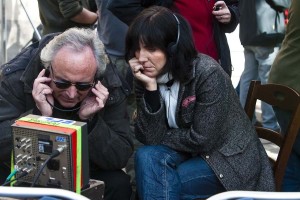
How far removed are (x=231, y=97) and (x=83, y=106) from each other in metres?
0.66

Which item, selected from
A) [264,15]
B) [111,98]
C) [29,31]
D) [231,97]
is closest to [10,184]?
[111,98]

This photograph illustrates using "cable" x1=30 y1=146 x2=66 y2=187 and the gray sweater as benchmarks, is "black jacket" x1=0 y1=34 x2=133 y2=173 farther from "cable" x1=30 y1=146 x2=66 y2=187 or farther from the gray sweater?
"cable" x1=30 y1=146 x2=66 y2=187

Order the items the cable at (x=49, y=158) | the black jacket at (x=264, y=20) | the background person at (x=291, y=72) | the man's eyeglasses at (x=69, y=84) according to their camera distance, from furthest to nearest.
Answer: the black jacket at (x=264, y=20) < the background person at (x=291, y=72) < the man's eyeglasses at (x=69, y=84) < the cable at (x=49, y=158)

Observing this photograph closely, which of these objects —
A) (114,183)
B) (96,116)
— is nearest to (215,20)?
(96,116)

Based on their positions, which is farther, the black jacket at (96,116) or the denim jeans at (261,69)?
the denim jeans at (261,69)

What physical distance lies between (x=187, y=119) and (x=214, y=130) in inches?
5.6

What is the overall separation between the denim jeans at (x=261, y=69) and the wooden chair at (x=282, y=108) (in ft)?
5.81

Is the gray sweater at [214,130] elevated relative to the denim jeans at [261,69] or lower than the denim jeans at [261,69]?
elevated

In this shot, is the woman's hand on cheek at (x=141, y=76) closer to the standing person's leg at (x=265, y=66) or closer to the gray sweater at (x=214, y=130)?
the gray sweater at (x=214, y=130)

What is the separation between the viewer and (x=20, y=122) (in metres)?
1.99

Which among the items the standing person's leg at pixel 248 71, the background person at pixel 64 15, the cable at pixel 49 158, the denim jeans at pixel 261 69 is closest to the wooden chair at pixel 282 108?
the cable at pixel 49 158

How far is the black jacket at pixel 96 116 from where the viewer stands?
2.51 metres

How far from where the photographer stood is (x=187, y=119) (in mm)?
2564

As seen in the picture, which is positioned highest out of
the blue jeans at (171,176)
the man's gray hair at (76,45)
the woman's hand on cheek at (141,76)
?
the man's gray hair at (76,45)
